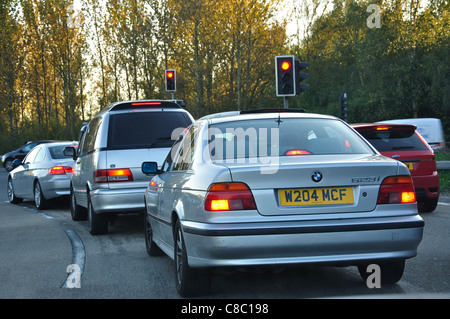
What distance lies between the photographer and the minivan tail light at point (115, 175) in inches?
385

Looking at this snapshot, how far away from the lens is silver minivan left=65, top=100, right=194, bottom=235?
385 inches

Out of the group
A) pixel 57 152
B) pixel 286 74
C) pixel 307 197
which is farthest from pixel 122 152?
pixel 286 74

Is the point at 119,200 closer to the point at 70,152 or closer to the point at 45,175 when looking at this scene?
the point at 70,152

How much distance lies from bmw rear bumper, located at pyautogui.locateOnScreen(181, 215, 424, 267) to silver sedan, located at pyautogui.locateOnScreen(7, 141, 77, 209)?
9935mm

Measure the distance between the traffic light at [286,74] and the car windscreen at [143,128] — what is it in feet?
20.4

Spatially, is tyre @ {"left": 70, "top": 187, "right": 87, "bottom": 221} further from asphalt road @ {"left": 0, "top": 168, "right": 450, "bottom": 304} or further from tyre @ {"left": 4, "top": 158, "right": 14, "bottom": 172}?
tyre @ {"left": 4, "top": 158, "right": 14, "bottom": 172}

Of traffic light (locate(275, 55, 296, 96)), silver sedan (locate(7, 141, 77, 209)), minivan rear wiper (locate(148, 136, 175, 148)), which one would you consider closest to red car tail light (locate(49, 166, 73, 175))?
silver sedan (locate(7, 141, 77, 209))

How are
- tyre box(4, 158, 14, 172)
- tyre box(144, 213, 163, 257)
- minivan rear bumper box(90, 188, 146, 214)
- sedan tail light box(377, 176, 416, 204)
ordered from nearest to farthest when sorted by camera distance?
sedan tail light box(377, 176, 416, 204)
tyre box(144, 213, 163, 257)
minivan rear bumper box(90, 188, 146, 214)
tyre box(4, 158, 14, 172)

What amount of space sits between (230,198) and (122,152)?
510 cm

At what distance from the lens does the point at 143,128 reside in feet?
34.2

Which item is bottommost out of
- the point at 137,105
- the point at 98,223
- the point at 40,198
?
the point at 40,198

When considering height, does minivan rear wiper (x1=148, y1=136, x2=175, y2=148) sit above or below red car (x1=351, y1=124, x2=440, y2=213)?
above
